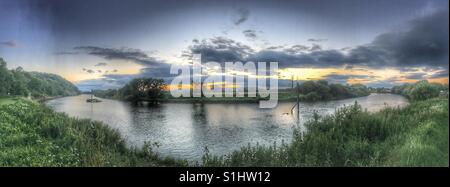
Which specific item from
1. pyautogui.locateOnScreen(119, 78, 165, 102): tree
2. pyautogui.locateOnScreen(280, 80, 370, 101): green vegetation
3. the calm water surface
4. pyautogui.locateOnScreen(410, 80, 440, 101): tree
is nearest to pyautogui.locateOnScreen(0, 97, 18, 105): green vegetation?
the calm water surface

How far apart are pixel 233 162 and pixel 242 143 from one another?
1.07 m

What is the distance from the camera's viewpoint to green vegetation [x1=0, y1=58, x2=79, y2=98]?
344 inches

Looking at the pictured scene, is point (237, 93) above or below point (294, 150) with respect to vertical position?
above

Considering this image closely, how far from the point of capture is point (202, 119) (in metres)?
9.20

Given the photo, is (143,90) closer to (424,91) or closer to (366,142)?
(366,142)

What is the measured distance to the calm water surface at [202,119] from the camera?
8.84 meters

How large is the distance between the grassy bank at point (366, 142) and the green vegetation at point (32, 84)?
4230 millimetres

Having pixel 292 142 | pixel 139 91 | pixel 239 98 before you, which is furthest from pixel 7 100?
pixel 292 142

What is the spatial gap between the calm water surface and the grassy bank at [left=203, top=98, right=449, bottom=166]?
381 mm

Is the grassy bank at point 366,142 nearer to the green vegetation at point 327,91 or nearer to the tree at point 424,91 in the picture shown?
the tree at point 424,91

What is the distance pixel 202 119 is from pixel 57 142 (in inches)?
140

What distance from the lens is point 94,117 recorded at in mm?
9055
